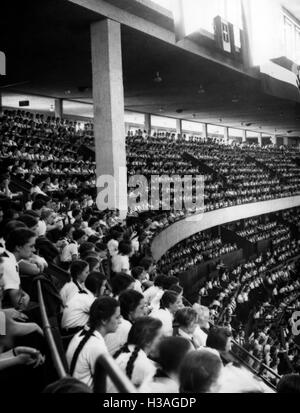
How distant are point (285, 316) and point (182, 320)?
41.6 feet

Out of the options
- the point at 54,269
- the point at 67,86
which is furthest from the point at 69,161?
the point at 54,269

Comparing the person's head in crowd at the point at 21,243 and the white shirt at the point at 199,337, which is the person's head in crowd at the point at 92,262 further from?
the white shirt at the point at 199,337

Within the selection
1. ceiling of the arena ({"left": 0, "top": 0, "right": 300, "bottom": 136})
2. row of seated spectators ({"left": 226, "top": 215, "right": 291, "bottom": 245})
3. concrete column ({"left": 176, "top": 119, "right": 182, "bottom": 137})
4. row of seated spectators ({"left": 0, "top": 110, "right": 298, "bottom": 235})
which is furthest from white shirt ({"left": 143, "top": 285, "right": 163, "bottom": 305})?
concrete column ({"left": 176, "top": 119, "right": 182, "bottom": 137})

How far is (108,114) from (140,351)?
29.6 feet

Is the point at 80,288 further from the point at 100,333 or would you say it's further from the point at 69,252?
the point at 69,252

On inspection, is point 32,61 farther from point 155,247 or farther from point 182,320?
point 182,320

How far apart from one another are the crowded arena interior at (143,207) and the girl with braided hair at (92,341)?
0.5 inches

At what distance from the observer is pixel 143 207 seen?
14.7 m

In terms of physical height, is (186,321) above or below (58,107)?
below

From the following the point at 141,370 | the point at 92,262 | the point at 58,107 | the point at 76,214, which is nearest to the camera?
the point at 141,370

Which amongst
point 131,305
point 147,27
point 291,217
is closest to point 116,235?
point 131,305

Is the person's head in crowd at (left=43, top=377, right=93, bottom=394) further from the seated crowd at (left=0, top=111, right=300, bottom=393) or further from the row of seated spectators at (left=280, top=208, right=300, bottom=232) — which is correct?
the row of seated spectators at (left=280, top=208, right=300, bottom=232)

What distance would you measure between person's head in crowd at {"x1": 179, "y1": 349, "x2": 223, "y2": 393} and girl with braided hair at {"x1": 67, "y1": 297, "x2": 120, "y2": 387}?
0.68 m

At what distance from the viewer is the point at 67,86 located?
2038cm
